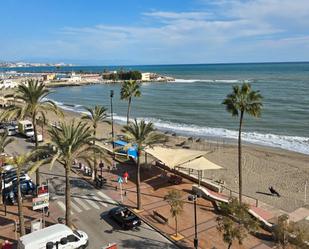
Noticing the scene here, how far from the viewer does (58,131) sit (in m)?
19.6

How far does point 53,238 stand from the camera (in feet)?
55.2

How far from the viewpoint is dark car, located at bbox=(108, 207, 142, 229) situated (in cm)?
1998

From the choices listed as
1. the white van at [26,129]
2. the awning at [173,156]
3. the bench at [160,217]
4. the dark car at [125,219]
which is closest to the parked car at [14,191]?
the dark car at [125,219]

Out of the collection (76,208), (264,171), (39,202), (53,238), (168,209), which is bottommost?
(264,171)

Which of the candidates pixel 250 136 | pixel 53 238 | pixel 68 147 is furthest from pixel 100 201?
pixel 250 136

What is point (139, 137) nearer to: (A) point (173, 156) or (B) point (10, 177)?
(A) point (173, 156)

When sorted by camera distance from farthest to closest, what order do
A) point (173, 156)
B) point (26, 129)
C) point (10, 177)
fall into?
point (26, 129) → point (173, 156) → point (10, 177)

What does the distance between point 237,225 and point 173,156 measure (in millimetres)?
12673

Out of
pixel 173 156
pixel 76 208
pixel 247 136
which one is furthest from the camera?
pixel 247 136

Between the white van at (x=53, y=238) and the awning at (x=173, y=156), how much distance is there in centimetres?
1150

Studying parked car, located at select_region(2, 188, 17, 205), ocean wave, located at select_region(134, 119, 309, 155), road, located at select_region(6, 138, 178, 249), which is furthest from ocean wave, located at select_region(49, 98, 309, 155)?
parked car, located at select_region(2, 188, 17, 205)

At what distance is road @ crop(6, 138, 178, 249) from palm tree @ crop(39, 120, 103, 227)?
1.89 metres

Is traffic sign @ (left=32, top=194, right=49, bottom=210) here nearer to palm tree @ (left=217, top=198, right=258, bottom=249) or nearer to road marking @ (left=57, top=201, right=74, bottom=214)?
road marking @ (left=57, top=201, right=74, bottom=214)

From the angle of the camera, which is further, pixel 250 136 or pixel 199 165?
pixel 250 136
